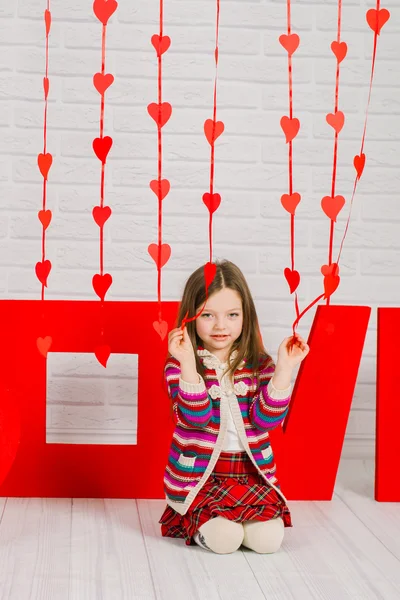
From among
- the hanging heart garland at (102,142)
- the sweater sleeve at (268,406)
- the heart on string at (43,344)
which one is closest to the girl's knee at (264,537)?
the sweater sleeve at (268,406)

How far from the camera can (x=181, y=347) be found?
6.08 feet

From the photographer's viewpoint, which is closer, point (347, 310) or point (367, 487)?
point (347, 310)

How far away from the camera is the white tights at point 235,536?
1816 mm

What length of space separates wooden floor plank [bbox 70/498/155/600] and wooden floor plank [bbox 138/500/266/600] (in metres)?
0.02

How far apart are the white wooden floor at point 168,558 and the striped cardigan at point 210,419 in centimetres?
13

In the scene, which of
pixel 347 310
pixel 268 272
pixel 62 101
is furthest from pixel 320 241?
pixel 62 101

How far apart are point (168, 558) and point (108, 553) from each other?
0.40 feet

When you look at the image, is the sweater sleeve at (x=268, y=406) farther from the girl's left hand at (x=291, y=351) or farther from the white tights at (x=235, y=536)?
the white tights at (x=235, y=536)

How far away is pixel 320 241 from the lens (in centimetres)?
264

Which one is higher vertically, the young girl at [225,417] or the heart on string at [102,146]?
the heart on string at [102,146]

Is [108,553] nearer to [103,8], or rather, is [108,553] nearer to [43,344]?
[43,344]

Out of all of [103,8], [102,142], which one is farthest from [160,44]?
[102,142]

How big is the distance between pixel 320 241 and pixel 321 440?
64 centimetres

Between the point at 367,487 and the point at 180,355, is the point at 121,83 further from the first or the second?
the point at 367,487
